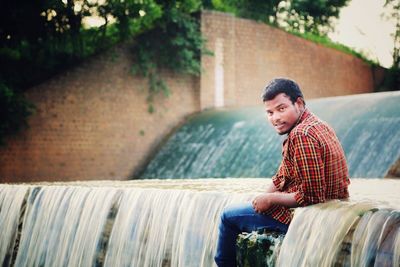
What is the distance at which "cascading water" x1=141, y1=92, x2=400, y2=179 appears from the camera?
845 cm

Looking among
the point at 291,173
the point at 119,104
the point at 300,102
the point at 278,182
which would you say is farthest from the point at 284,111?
the point at 119,104

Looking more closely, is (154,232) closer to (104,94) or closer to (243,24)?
(104,94)

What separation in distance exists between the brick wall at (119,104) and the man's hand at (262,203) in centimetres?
889

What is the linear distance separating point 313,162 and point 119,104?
10053mm

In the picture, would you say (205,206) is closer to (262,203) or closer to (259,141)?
(262,203)

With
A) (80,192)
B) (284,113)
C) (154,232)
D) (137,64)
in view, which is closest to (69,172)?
(137,64)

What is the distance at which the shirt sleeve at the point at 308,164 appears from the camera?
8.89 feet

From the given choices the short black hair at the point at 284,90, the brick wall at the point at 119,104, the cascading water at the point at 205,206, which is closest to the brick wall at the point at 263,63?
the brick wall at the point at 119,104

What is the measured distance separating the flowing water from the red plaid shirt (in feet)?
0.32

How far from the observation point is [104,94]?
12203 mm

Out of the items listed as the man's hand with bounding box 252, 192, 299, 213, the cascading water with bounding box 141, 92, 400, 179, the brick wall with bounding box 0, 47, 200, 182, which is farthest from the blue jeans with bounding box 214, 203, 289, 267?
the brick wall with bounding box 0, 47, 200, 182

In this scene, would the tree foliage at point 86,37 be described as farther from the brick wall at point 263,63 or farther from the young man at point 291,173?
the young man at point 291,173

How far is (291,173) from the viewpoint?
9.64 ft

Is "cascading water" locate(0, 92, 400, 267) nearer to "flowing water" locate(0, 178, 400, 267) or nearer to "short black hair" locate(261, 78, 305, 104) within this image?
"flowing water" locate(0, 178, 400, 267)
